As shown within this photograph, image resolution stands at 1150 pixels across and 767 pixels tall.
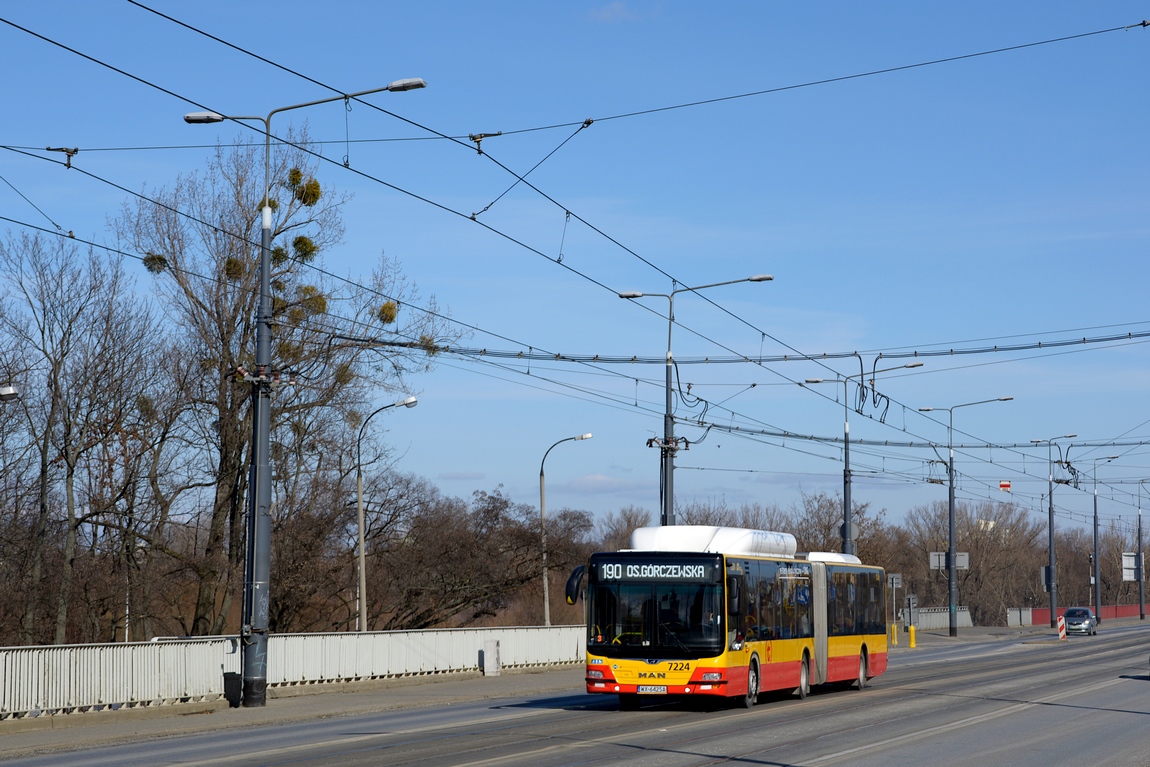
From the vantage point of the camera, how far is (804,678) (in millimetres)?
27531

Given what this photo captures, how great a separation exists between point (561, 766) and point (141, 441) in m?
32.4

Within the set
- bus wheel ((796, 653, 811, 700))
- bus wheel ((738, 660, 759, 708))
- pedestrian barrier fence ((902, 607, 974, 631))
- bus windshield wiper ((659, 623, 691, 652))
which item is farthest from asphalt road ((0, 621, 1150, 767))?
pedestrian barrier fence ((902, 607, 974, 631))

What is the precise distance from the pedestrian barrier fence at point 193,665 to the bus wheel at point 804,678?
10241mm

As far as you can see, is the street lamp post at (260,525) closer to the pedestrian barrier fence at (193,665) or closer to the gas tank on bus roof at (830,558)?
the pedestrian barrier fence at (193,665)

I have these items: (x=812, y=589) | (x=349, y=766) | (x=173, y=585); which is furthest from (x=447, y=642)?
(x=349, y=766)

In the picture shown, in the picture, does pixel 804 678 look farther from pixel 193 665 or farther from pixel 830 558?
pixel 193 665

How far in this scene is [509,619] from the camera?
262 ft

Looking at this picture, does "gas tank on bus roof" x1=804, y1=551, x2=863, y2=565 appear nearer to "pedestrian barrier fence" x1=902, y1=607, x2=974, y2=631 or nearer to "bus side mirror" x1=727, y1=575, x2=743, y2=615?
"bus side mirror" x1=727, y1=575, x2=743, y2=615

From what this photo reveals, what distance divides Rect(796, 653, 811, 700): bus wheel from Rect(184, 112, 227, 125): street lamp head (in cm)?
1542

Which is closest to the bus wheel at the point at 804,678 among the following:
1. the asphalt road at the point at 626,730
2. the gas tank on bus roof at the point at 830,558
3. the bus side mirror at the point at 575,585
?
the asphalt road at the point at 626,730

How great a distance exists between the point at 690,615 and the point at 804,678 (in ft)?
18.4

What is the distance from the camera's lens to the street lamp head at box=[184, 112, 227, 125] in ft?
66.8

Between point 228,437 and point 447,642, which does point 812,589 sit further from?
point 228,437

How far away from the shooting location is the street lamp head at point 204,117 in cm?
2038
